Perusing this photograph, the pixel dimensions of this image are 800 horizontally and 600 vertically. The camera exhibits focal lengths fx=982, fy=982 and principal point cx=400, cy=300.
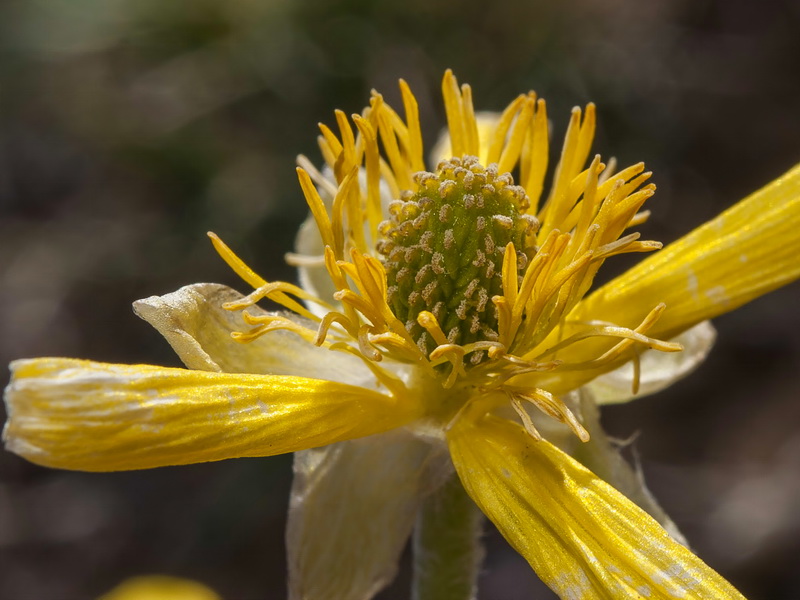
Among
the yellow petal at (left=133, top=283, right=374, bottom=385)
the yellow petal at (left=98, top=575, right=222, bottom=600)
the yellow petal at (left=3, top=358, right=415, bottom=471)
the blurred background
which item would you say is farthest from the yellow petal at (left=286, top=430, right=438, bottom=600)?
the blurred background

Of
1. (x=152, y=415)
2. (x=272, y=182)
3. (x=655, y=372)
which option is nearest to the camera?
(x=152, y=415)

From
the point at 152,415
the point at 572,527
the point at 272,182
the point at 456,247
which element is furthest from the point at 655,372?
the point at 272,182

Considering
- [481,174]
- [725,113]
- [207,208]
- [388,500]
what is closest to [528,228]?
[481,174]

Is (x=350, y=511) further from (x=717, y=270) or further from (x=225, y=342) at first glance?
(x=717, y=270)

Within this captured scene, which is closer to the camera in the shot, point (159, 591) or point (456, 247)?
point (456, 247)

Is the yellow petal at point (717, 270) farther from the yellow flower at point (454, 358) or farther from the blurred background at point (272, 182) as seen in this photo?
the blurred background at point (272, 182)

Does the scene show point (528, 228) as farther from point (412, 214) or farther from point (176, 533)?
point (176, 533)

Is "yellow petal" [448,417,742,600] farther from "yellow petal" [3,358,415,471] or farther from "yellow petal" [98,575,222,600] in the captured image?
"yellow petal" [98,575,222,600]
